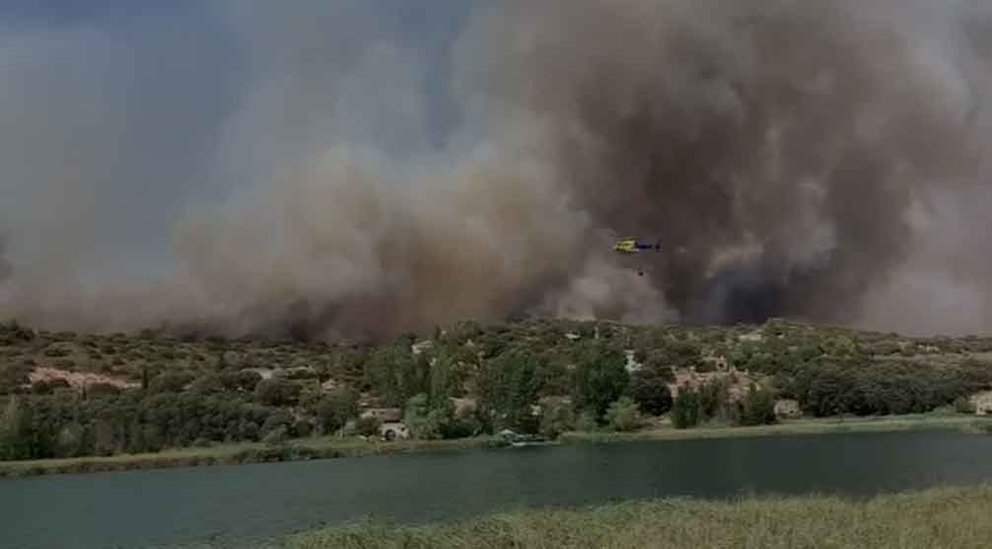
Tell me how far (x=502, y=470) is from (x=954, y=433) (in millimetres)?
53067

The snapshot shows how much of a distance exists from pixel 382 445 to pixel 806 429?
1823 inches

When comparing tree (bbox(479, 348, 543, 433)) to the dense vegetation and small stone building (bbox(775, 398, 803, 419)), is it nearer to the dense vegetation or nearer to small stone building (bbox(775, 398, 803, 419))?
the dense vegetation

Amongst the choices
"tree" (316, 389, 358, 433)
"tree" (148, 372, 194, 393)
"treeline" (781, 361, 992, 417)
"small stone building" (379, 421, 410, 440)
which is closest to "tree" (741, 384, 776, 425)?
"treeline" (781, 361, 992, 417)

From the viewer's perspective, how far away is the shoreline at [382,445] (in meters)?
105

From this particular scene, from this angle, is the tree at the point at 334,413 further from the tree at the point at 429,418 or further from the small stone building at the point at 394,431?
the tree at the point at 429,418

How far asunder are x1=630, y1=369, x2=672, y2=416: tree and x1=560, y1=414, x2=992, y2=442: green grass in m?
10.6

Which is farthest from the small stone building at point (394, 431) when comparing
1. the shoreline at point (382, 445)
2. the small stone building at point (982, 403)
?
the small stone building at point (982, 403)

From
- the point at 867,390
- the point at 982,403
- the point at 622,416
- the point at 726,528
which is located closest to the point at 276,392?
the point at 622,416

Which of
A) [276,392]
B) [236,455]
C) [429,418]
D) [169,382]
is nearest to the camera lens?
[236,455]

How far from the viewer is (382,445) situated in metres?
121

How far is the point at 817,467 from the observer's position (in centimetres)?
6581

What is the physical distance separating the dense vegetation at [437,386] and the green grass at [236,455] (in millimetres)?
4697

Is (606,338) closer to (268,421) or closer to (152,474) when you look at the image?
(268,421)

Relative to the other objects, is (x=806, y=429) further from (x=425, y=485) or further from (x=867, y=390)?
(x=425, y=485)
